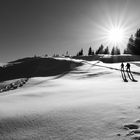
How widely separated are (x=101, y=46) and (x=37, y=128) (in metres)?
96.7

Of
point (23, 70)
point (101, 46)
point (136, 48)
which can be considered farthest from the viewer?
point (101, 46)

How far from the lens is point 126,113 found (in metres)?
4.54

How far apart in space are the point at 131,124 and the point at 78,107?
1.89 meters

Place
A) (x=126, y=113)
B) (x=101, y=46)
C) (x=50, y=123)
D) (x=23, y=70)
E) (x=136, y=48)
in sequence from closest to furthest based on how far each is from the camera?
1. (x=50, y=123)
2. (x=126, y=113)
3. (x=23, y=70)
4. (x=136, y=48)
5. (x=101, y=46)

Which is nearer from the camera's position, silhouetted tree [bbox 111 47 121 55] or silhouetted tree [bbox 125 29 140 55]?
silhouetted tree [bbox 125 29 140 55]

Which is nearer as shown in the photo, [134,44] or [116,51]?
[134,44]

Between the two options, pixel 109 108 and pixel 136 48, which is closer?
pixel 109 108

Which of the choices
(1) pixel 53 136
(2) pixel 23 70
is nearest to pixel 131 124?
(1) pixel 53 136

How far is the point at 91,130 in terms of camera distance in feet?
12.0

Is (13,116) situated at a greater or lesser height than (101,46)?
lesser

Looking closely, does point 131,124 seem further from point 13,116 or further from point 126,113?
point 13,116

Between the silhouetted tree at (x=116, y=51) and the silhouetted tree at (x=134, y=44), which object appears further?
the silhouetted tree at (x=116, y=51)

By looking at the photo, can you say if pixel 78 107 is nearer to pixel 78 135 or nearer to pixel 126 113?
pixel 126 113

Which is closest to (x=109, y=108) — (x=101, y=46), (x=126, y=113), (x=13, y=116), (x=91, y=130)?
(x=126, y=113)
